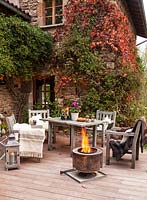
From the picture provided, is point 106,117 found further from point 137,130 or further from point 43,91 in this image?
point 43,91

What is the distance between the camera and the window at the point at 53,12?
25.8ft

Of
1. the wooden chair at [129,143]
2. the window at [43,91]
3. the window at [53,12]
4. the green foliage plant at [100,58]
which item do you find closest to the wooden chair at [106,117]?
the green foliage plant at [100,58]

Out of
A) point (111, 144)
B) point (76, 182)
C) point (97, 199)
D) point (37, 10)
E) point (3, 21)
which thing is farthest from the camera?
point (37, 10)

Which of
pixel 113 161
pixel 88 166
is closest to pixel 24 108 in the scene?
pixel 113 161

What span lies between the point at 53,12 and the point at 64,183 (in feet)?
20.0

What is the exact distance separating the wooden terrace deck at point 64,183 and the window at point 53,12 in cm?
502

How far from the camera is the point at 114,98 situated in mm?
6883

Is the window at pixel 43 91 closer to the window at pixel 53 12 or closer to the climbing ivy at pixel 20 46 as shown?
the climbing ivy at pixel 20 46

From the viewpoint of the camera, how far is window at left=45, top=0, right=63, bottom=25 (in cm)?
787

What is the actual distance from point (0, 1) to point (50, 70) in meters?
2.42

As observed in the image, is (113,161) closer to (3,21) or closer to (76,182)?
(76,182)

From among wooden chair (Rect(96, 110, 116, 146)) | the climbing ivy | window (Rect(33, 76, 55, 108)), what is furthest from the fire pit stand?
window (Rect(33, 76, 55, 108))

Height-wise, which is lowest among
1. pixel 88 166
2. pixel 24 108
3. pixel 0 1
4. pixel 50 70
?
pixel 88 166

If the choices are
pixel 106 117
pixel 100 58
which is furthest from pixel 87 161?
pixel 100 58
